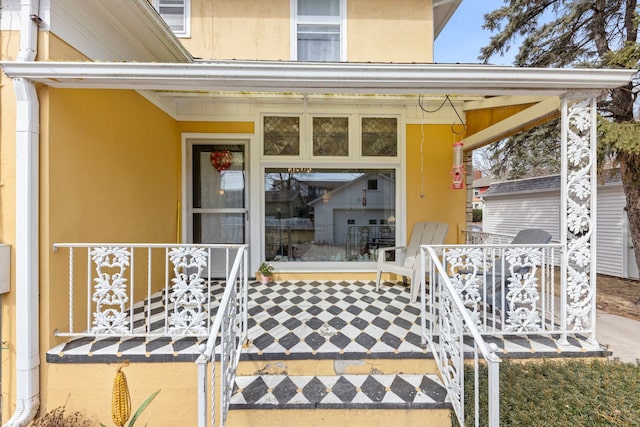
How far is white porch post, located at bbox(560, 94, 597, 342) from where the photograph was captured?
8.30 feet

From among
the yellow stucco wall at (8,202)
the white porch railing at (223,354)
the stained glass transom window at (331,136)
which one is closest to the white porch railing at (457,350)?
the white porch railing at (223,354)

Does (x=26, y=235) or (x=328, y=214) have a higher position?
(x=328, y=214)

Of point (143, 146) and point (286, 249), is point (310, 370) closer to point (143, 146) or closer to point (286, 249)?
point (286, 249)

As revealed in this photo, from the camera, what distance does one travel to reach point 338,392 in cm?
229

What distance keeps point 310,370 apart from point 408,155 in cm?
379

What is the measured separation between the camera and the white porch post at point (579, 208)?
2.53 metres

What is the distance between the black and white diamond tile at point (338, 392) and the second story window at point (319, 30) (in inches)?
195

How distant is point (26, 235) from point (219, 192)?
2.78 metres

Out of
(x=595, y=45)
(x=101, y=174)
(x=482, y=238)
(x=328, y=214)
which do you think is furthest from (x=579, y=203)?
(x=595, y=45)

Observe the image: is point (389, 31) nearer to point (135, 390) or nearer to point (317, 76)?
point (317, 76)

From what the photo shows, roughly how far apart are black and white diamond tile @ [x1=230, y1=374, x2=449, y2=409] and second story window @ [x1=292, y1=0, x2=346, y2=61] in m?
4.96

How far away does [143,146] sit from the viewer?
376 centimetres

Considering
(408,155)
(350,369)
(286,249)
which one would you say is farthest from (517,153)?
(350,369)

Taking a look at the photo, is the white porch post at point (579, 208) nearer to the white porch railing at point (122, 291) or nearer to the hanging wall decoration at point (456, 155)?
the hanging wall decoration at point (456, 155)
